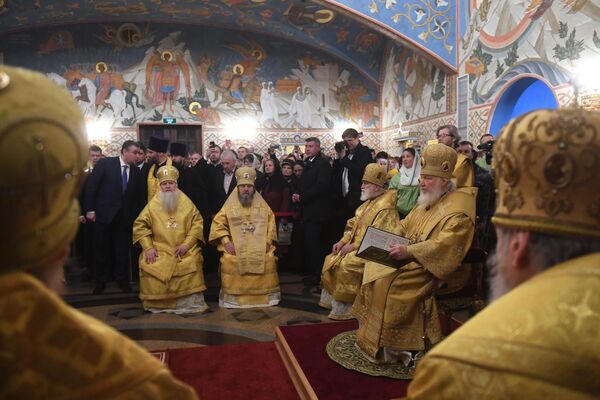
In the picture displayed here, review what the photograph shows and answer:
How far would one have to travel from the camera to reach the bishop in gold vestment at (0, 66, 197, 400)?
2.82 ft

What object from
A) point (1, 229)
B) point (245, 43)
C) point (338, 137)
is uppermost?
point (245, 43)

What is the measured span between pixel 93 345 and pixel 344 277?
423 centimetres

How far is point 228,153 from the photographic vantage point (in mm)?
7438

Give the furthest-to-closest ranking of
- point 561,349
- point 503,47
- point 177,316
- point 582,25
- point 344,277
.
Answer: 1. point 503,47
2. point 582,25
3. point 177,316
4. point 344,277
5. point 561,349

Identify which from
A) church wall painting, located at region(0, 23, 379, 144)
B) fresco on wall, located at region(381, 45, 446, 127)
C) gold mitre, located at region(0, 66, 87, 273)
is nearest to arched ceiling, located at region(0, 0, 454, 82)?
church wall painting, located at region(0, 23, 379, 144)

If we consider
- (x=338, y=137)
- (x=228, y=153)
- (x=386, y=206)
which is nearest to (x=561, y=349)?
(x=386, y=206)

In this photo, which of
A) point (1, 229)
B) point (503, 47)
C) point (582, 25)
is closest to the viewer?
point (1, 229)

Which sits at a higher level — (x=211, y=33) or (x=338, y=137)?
(x=211, y=33)

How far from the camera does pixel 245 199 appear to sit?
6.02m

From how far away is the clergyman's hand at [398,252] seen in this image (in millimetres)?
3484

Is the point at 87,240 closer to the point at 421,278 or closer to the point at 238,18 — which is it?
the point at 421,278

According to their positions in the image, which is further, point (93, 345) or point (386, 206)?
point (386, 206)

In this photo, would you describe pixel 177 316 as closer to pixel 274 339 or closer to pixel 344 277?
pixel 274 339

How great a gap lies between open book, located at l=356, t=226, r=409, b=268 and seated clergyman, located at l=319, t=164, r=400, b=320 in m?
0.89
